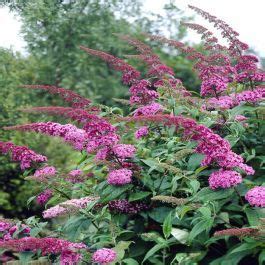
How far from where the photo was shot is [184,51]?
3461mm

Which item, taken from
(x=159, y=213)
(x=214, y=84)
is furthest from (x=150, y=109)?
(x=159, y=213)

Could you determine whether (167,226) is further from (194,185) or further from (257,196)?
(257,196)

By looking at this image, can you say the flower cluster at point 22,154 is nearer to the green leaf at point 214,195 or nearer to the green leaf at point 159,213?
the green leaf at point 159,213

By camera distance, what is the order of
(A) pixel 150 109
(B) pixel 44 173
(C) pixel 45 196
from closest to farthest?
(B) pixel 44 173 < (A) pixel 150 109 < (C) pixel 45 196

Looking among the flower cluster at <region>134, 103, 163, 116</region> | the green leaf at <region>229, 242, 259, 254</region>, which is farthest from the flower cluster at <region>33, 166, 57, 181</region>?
the green leaf at <region>229, 242, 259, 254</region>

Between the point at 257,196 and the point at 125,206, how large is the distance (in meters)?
0.76

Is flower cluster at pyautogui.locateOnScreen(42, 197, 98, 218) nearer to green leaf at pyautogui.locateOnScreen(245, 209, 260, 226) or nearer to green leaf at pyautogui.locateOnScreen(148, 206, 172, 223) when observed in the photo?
green leaf at pyautogui.locateOnScreen(148, 206, 172, 223)

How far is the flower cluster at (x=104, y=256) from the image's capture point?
2.44 m

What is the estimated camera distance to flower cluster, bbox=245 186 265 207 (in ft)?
7.80

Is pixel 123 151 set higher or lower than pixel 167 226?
higher

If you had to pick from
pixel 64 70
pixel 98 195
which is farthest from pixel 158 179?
pixel 64 70

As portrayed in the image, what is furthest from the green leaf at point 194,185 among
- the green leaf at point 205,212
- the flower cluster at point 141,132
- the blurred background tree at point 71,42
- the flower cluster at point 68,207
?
the blurred background tree at point 71,42

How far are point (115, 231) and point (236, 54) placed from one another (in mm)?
1367

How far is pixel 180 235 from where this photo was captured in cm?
264
